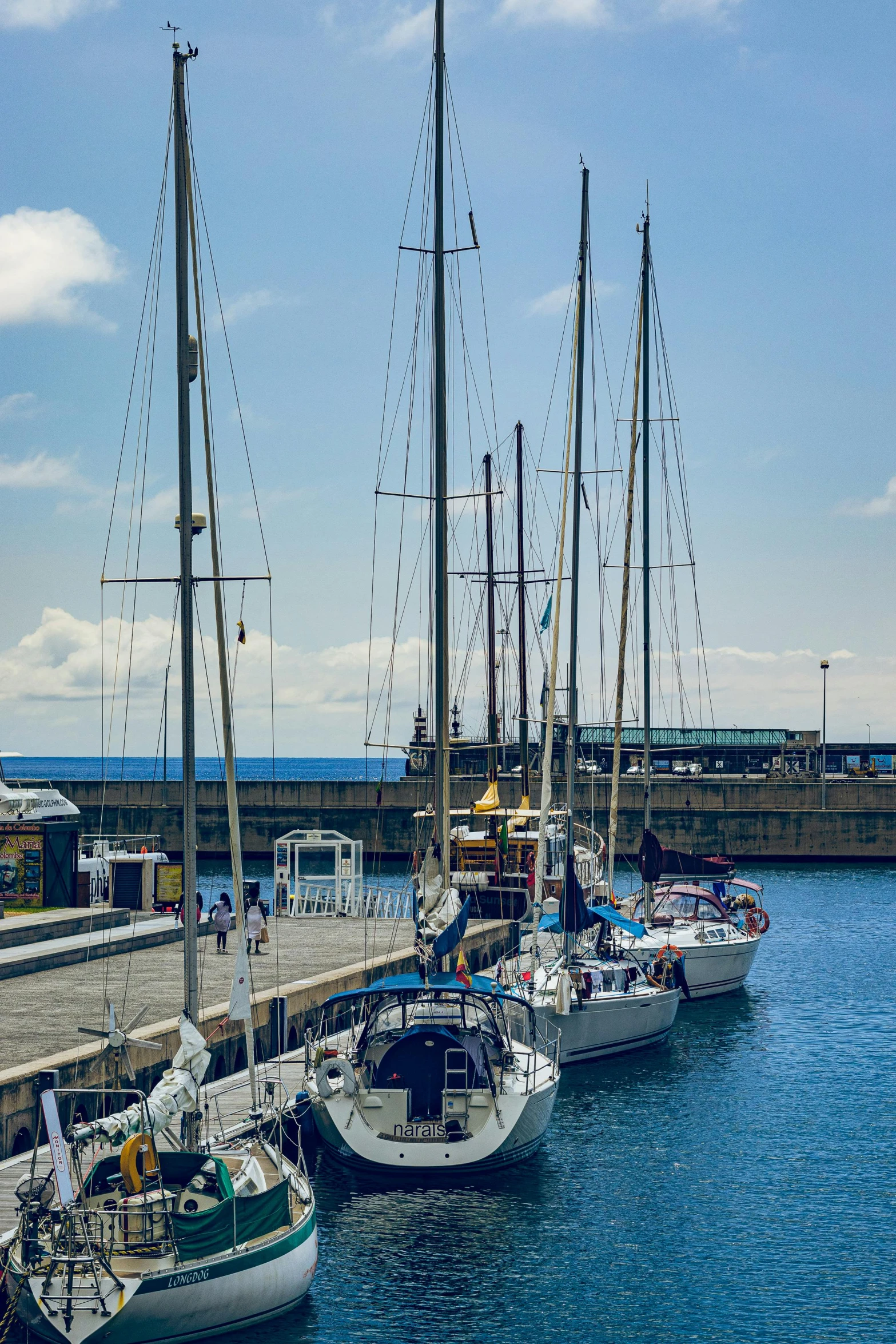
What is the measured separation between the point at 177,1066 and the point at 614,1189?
9097 mm

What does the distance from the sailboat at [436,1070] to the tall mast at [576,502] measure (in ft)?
17.9

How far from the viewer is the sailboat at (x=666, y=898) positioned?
37219 millimetres

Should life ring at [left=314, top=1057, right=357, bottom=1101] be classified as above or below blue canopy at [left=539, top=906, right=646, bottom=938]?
below

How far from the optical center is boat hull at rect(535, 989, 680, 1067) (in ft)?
95.6

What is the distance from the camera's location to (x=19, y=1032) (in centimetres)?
2328

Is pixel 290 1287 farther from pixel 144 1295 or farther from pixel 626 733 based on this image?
pixel 626 733

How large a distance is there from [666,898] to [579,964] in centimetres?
1061

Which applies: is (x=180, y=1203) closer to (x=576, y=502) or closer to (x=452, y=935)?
(x=452, y=935)

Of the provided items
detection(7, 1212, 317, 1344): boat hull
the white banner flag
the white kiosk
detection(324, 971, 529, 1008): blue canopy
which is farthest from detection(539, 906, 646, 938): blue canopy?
detection(7, 1212, 317, 1344): boat hull

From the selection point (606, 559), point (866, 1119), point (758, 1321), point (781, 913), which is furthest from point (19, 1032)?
point (781, 913)

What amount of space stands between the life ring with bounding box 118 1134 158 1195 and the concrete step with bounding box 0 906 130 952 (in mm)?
16666

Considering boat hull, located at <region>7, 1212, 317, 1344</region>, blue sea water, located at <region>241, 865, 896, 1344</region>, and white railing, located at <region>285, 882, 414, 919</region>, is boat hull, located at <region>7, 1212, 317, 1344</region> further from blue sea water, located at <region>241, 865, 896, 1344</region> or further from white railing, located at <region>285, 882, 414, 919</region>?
white railing, located at <region>285, 882, 414, 919</region>

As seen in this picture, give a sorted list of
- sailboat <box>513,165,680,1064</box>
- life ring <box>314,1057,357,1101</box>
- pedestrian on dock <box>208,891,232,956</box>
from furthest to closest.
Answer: pedestrian on dock <box>208,891,232,956</box> → sailboat <box>513,165,680,1064</box> → life ring <box>314,1057,357,1101</box>

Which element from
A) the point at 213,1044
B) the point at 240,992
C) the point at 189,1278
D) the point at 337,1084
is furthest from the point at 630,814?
the point at 189,1278
